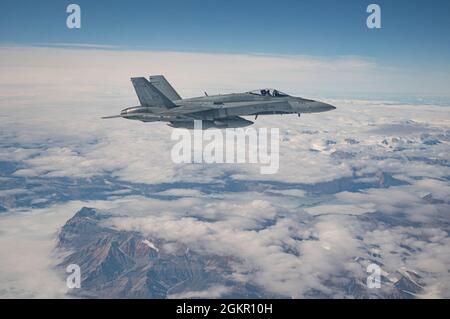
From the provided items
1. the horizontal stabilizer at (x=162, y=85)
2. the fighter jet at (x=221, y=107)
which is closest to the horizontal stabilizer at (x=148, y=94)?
the fighter jet at (x=221, y=107)

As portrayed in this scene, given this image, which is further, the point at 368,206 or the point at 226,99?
the point at 368,206

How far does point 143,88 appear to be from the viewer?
77.7 feet

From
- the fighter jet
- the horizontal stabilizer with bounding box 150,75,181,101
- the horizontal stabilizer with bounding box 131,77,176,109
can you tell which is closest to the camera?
the fighter jet

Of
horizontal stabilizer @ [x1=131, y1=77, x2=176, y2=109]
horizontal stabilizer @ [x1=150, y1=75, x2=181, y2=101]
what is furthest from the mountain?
horizontal stabilizer @ [x1=131, y1=77, x2=176, y2=109]

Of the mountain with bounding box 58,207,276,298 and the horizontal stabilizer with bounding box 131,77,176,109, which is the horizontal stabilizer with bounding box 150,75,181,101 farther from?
the mountain with bounding box 58,207,276,298

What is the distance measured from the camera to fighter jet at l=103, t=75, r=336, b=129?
925 inches

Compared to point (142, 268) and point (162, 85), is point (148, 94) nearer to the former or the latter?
point (162, 85)

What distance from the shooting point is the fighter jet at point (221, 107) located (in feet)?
77.1

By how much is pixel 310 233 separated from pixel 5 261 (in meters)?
120

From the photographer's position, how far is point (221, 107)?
23469 mm

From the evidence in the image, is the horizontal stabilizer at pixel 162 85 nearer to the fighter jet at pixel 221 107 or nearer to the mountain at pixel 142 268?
the fighter jet at pixel 221 107
